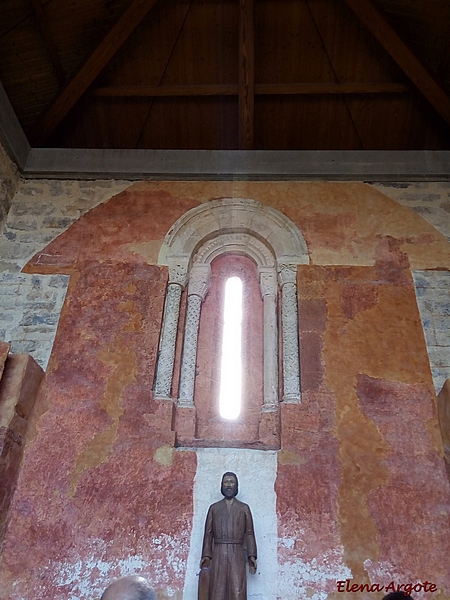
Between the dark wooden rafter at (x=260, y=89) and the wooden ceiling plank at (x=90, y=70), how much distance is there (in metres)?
0.44

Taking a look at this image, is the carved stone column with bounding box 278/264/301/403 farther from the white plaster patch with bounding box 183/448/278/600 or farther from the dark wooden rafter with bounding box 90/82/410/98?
the dark wooden rafter with bounding box 90/82/410/98

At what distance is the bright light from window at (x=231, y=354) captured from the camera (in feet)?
16.8

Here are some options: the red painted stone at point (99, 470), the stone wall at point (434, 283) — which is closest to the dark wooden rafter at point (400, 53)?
the stone wall at point (434, 283)

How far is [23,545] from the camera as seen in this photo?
418 cm

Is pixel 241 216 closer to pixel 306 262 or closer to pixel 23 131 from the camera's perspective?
pixel 306 262

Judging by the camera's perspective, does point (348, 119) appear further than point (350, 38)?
Yes

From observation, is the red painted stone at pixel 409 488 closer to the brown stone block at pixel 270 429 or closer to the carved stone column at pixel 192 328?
the brown stone block at pixel 270 429

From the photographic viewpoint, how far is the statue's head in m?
4.14

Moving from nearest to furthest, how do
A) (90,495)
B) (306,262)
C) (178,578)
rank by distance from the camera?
(178,578) < (90,495) < (306,262)

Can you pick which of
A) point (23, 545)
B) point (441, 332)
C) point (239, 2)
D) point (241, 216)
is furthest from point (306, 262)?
point (23, 545)

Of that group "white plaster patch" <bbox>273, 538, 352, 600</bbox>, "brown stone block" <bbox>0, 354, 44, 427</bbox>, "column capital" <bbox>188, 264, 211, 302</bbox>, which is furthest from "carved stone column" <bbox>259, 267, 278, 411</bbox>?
"brown stone block" <bbox>0, 354, 44, 427</bbox>

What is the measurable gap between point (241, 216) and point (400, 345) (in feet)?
7.42

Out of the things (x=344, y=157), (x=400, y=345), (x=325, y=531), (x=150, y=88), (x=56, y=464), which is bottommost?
(x=325, y=531)

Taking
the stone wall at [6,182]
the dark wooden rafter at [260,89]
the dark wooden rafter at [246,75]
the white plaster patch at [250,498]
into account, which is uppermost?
the dark wooden rafter at [260,89]
